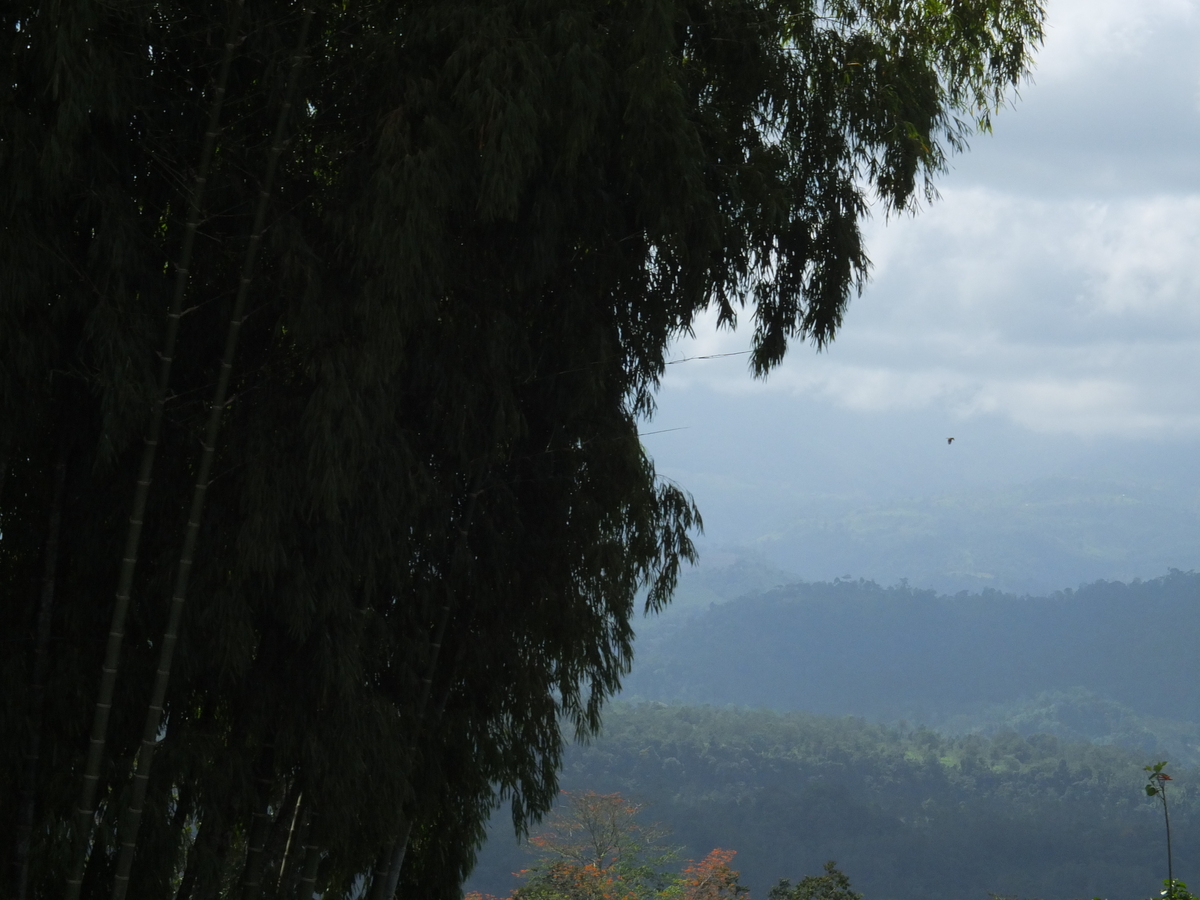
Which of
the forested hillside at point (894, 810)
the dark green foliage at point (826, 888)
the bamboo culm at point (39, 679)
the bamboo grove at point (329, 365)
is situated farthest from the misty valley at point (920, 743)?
the bamboo culm at point (39, 679)

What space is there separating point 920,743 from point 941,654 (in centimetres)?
3250

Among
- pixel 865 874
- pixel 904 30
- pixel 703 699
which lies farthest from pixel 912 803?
pixel 703 699

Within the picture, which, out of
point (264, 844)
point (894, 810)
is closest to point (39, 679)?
point (264, 844)

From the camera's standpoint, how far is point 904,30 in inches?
146

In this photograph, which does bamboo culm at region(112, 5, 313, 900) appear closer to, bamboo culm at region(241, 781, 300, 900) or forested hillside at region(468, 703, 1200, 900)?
bamboo culm at region(241, 781, 300, 900)

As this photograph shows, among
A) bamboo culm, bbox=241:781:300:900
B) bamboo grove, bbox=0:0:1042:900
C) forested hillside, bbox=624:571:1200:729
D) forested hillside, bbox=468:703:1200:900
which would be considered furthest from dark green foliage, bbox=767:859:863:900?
forested hillside, bbox=624:571:1200:729

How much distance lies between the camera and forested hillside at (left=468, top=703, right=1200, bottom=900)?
3066 centimetres

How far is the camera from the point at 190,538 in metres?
2.71

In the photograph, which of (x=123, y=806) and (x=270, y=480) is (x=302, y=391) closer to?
(x=270, y=480)

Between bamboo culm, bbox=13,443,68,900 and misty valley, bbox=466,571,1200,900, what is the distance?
947 centimetres

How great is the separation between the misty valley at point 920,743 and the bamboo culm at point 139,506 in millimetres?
9518

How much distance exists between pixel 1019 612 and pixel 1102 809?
4300 cm

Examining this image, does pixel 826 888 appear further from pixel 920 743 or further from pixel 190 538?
pixel 920 743

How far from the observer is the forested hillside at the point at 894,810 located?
30.7m
